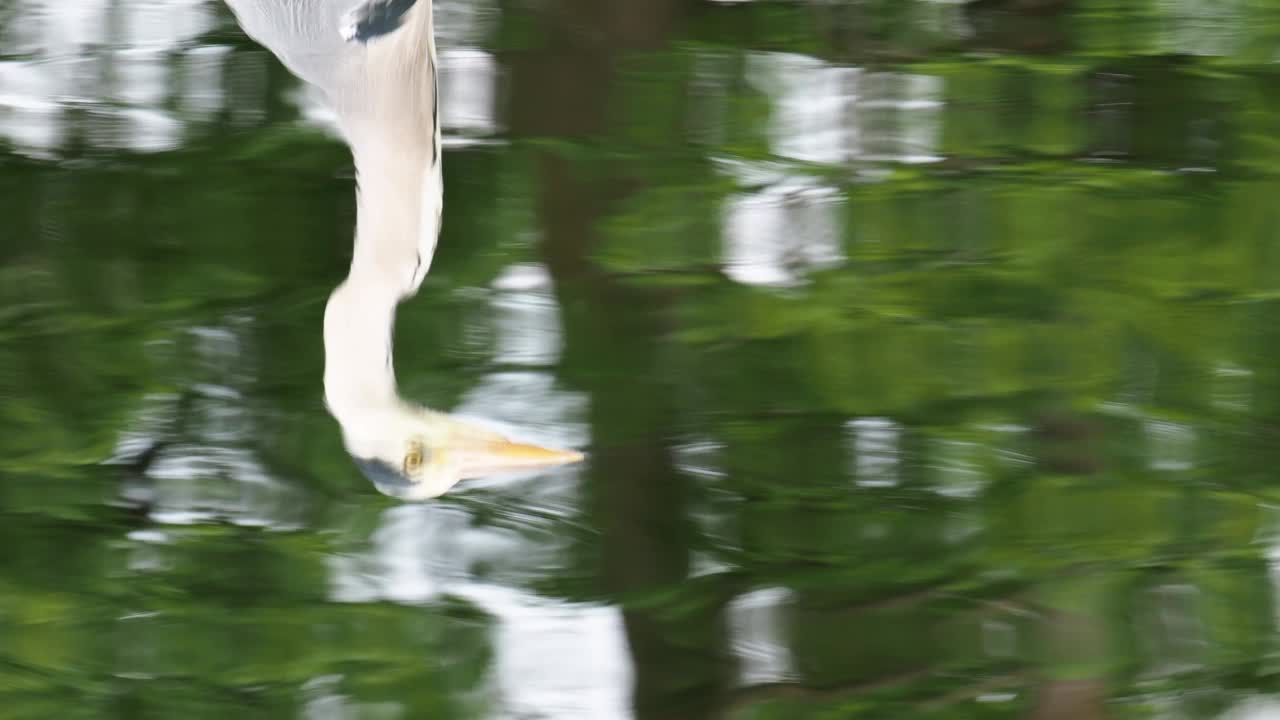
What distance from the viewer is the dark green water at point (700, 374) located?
0.80m

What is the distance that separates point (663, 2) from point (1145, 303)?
1.09 feet

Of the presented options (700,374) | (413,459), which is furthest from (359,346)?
(700,374)

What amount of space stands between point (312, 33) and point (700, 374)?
0.29 m

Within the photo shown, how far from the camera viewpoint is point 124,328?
2.67ft

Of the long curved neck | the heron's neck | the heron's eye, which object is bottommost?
the heron's eye

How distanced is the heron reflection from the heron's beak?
0.03m

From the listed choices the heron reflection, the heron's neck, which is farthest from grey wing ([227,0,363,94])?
the heron's neck

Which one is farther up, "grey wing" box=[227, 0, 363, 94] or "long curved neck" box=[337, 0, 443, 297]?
"grey wing" box=[227, 0, 363, 94]

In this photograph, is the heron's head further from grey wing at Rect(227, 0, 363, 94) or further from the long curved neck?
grey wing at Rect(227, 0, 363, 94)

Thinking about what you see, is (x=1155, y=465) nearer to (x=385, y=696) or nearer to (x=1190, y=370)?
(x=1190, y=370)

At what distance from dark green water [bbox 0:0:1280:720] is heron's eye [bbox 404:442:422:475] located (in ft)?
0.25

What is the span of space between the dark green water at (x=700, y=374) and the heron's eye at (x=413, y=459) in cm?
8

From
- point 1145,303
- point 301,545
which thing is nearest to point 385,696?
point 301,545

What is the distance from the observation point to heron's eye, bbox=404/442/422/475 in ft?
2.44
